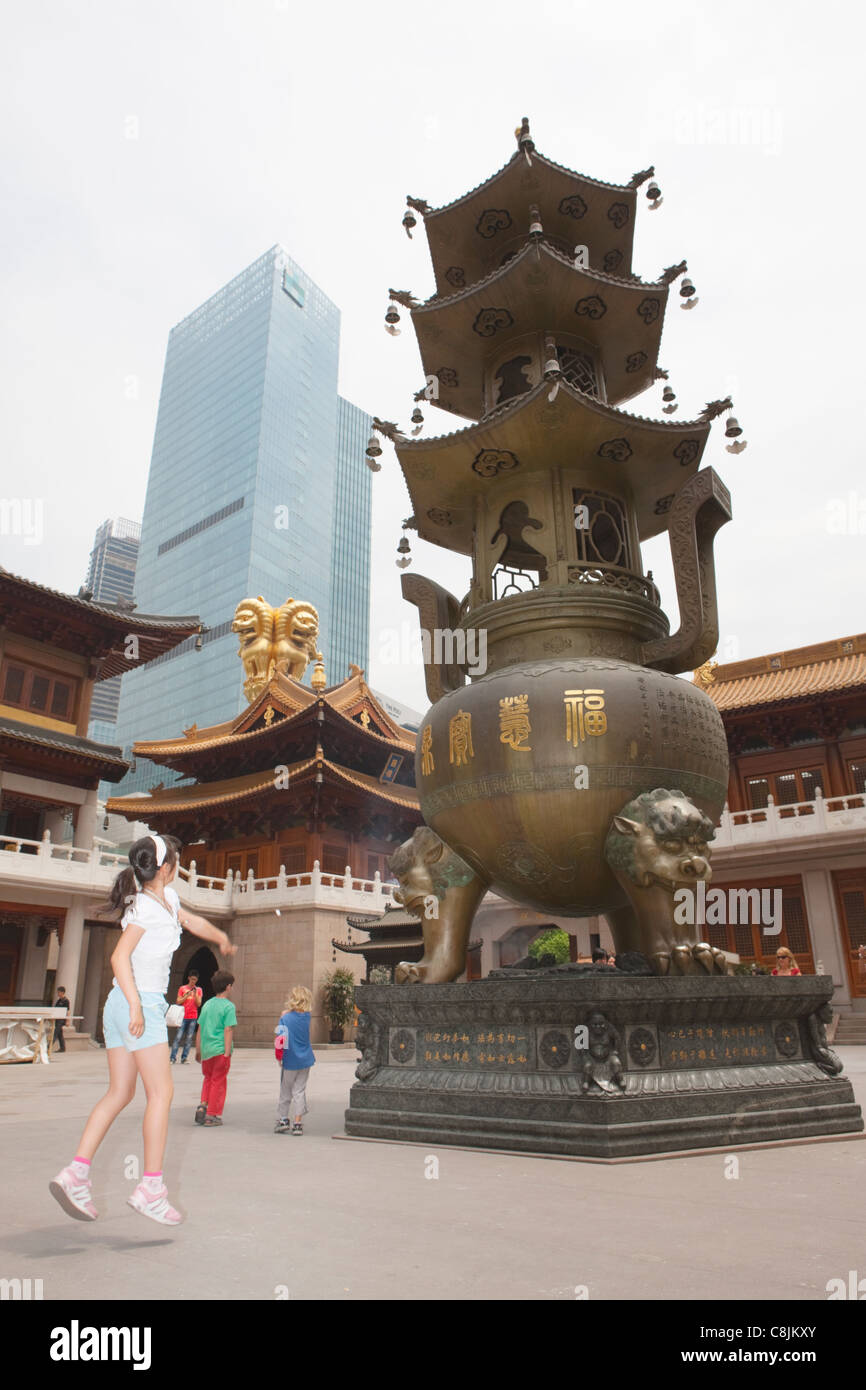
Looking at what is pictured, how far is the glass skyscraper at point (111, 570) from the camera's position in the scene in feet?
417

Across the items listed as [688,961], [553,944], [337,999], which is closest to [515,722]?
[688,961]

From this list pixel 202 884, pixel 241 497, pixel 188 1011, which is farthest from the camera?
pixel 241 497

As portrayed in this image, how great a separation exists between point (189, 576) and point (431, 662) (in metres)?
85.8

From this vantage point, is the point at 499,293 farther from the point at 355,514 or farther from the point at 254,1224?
the point at 355,514

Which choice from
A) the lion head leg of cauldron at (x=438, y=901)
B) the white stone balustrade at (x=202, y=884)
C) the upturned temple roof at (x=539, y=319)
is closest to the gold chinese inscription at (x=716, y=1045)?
the lion head leg of cauldron at (x=438, y=901)

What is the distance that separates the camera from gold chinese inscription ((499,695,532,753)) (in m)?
6.47

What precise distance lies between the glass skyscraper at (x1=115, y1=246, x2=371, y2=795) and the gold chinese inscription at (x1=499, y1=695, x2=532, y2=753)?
2990 inches

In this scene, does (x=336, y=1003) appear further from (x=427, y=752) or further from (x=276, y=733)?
(x=427, y=752)

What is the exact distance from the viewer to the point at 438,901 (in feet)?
23.7

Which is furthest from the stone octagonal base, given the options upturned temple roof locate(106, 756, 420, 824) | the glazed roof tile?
upturned temple roof locate(106, 756, 420, 824)

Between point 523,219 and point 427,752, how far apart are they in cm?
586

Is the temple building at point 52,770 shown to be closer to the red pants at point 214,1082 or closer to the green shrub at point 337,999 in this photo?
the green shrub at point 337,999

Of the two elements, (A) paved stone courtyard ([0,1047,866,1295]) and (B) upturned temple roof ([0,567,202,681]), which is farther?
(B) upturned temple roof ([0,567,202,681])

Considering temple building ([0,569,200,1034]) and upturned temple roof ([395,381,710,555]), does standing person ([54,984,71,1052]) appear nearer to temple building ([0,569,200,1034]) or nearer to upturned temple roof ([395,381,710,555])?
temple building ([0,569,200,1034])
